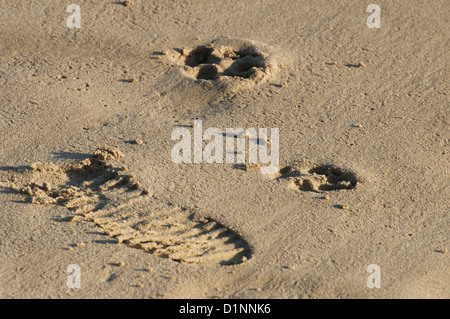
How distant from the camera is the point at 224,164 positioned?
4.05m

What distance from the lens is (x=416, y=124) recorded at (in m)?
4.46

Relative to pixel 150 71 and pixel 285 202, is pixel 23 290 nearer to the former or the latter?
pixel 285 202

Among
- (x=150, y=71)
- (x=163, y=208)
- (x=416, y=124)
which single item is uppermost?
(x=150, y=71)

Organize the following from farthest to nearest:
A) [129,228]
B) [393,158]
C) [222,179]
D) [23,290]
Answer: [393,158]
[222,179]
[129,228]
[23,290]

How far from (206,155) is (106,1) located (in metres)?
1.81

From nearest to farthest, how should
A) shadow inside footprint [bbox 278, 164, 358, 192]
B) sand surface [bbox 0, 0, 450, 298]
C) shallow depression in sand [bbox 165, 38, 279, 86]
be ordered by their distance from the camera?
sand surface [bbox 0, 0, 450, 298]
shadow inside footprint [bbox 278, 164, 358, 192]
shallow depression in sand [bbox 165, 38, 279, 86]

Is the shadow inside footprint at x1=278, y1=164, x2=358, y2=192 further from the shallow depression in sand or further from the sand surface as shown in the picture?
the shallow depression in sand

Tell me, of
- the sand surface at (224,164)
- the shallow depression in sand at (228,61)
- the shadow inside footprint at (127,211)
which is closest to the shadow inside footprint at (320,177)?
the sand surface at (224,164)

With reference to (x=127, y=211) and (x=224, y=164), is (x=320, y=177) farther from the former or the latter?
(x=127, y=211)

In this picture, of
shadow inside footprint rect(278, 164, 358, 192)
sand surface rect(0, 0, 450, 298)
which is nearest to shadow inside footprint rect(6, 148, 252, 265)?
sand surface rect(0, 0, 450, 298)

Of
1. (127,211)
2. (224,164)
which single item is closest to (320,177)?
(224,164)

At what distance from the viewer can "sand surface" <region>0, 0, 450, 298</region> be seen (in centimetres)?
344

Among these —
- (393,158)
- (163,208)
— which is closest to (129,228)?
(163,208)

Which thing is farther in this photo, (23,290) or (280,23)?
(280,23)
